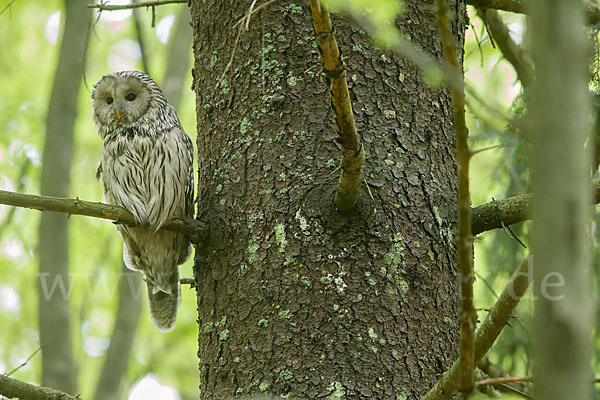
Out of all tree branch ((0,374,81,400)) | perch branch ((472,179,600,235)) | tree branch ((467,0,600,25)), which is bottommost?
tree branch ((0,374,81,400))

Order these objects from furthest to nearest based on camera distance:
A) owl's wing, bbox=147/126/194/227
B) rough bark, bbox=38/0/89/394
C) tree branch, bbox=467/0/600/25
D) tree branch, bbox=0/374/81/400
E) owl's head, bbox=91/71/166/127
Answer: rough bark, bbox=38/0/89/394 < owl's head, bbox=91/71/166/127 < owl's wing, bbox=147/126/194/227 < tree branch, bbox=467/0/600/25 < tree branch, bbox=0/374/81/400

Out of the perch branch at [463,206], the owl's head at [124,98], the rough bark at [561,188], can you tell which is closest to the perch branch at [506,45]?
the owl's head at [124,98]

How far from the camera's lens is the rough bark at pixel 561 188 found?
89 centimetres

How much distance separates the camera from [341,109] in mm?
1958

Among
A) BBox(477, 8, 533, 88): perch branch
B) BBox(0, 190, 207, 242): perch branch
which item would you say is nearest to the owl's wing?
BBox(0, 190, 207, 242): perch branch

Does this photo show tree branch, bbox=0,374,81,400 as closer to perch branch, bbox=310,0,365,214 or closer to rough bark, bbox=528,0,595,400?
perch branch, bbox=310,0,365,214

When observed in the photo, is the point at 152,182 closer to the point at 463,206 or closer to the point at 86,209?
the point at 86,209

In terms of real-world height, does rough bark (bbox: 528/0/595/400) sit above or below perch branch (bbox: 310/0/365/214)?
below

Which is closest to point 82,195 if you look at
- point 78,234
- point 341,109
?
point 78,234

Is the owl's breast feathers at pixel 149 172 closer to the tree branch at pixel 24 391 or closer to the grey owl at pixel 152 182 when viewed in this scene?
the grey owl at pixel 152 182

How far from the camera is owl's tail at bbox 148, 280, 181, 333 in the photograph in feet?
13.2

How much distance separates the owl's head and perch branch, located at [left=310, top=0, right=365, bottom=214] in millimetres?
2210

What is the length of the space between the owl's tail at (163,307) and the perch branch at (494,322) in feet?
7.73

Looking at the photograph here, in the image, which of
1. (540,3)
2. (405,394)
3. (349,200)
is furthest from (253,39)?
(540,3)
